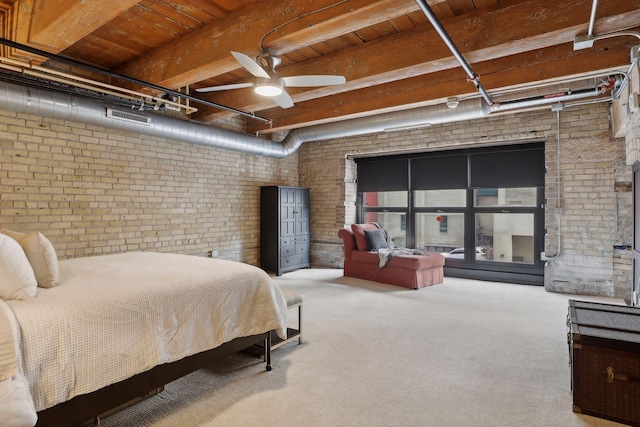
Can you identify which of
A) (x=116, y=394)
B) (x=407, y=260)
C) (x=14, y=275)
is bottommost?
(x=116, y=394)

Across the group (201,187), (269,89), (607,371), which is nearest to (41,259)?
(269,89)

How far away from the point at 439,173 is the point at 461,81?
9.06 feet

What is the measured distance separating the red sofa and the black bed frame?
12.1 feet

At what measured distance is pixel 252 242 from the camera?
6.99 metres

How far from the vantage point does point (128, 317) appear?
6.46 ft

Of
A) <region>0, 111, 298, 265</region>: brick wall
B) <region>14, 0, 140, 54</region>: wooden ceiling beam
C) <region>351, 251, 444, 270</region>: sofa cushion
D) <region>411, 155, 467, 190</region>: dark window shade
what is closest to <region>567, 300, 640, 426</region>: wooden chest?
<region>351, 251, 444, 270</region>: sofa cushion

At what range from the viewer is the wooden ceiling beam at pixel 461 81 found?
3643mm

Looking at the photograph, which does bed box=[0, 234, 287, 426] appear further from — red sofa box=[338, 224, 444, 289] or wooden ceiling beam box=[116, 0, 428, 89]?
red sofa box=[338, 224, 444, 289]

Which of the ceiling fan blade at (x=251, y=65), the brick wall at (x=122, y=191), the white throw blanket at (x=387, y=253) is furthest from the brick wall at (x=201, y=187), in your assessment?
the ceiling fan blade at (x=251, y=65)

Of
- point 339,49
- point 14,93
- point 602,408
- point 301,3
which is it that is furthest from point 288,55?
point 602,408

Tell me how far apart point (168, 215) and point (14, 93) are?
237 centimetres

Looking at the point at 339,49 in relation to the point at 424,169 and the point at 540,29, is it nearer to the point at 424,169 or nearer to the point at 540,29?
the point at 540,29

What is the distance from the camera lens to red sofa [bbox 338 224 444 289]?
222 inches

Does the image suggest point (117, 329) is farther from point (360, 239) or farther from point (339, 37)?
point (360, 239)
